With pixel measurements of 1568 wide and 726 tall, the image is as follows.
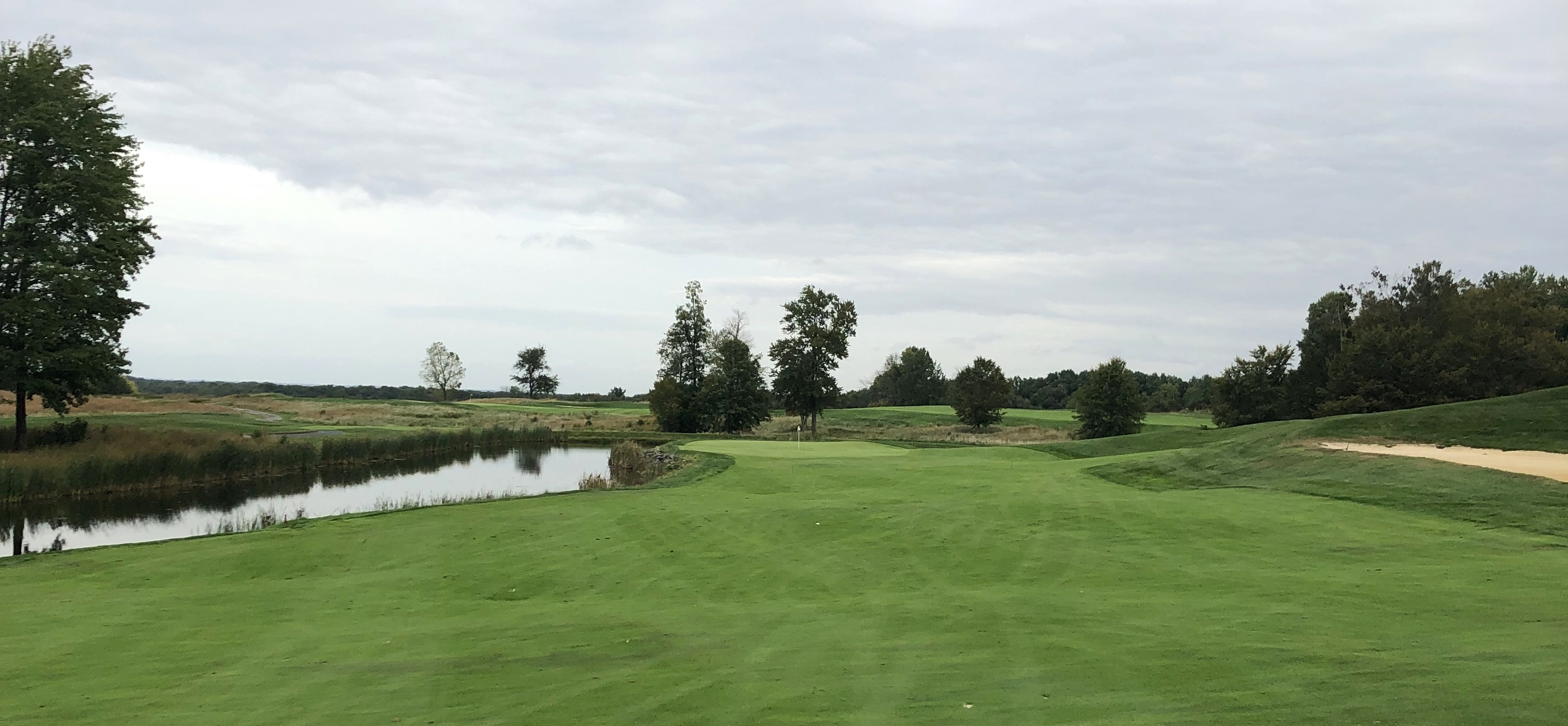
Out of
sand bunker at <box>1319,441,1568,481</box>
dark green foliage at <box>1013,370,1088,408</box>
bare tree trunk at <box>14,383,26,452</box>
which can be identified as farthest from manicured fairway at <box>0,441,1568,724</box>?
dark green foliage at <box>1013,370,1088,408</box>

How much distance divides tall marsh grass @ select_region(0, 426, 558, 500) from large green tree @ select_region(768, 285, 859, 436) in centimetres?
2515

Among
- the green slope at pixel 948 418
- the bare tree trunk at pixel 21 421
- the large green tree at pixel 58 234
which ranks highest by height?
the large green tree at pixel 58 234

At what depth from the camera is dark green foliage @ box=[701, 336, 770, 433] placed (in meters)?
61.1

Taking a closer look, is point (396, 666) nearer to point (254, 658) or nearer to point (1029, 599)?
point (254, 658)

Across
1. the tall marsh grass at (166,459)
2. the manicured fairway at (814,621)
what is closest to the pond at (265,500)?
the tall marsh grass at (166,459)

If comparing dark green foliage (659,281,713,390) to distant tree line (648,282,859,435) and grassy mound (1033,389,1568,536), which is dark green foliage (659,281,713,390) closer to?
distant tree line (648,282,859,435)

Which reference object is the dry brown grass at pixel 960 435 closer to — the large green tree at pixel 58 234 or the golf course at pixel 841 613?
the golf course at pixel 841 613

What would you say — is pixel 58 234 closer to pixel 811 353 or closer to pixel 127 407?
pixel 127 407

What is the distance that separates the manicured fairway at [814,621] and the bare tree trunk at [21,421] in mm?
18041

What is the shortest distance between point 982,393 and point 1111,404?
34.4ft

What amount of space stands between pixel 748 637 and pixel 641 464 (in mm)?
29435

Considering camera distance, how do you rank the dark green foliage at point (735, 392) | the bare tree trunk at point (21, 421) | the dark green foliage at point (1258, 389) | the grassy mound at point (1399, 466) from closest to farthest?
the grassy mound at point (1399, 466) → the bare tree trunk at point (21, 421) → the dark green foliage at point (1258, 389) → the dark green foliage at point (735, 392)

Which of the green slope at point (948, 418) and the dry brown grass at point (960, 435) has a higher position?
the green slope at point (948, 418)

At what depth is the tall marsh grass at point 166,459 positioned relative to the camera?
77.3 feet
